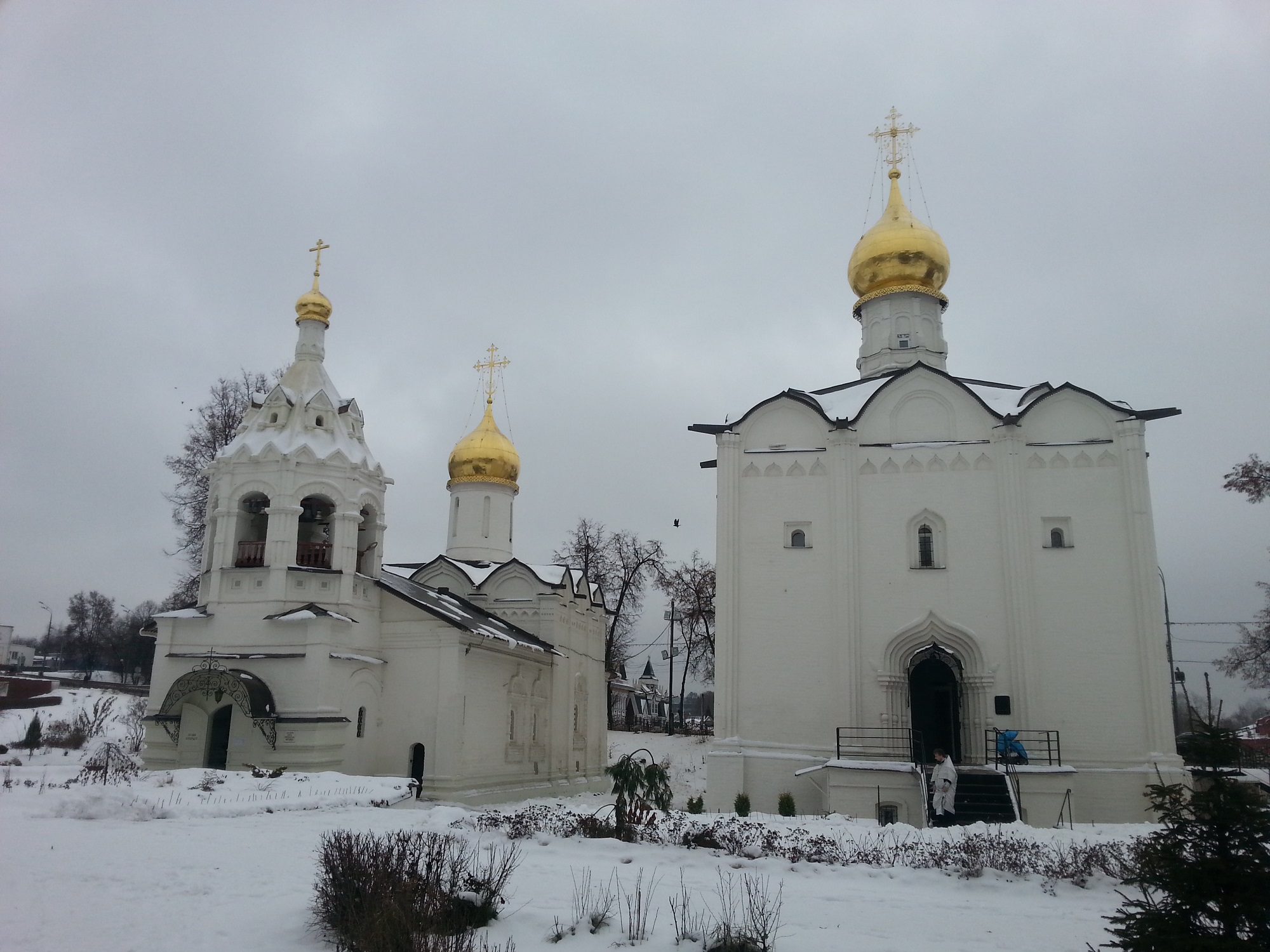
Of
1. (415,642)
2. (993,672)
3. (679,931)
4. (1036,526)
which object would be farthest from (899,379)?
(679,931)

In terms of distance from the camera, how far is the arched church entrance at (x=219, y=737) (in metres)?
17.9

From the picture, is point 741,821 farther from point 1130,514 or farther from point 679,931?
point 1130,514

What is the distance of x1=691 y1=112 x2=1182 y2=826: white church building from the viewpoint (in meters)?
16.6

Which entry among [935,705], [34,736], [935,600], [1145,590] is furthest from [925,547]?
[34,736]

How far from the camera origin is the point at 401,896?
18.7ft

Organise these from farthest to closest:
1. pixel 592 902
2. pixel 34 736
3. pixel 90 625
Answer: pixel 90 625
pixel 34 736
pixel 592 902

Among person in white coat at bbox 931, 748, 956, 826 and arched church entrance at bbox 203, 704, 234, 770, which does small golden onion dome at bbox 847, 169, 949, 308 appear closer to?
person in white coat at bbox 931, 748, 956, 826

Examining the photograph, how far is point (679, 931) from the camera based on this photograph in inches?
241

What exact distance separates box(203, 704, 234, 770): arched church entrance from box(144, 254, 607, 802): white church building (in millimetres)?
28

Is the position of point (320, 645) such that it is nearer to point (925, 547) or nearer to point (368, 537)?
point (368, 537)

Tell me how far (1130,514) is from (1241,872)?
14177 mm

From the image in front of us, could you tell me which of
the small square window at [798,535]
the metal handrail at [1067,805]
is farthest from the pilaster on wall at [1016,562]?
the small square window at [798,535]

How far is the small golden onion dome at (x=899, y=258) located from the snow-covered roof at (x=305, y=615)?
1467 centimetres

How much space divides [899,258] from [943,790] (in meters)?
13.6
